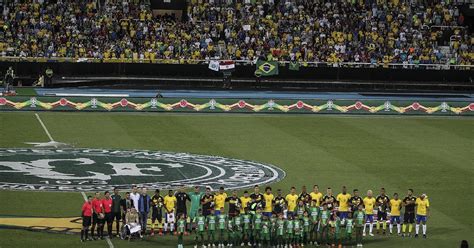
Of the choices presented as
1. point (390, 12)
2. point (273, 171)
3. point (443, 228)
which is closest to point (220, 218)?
point (443, 228)

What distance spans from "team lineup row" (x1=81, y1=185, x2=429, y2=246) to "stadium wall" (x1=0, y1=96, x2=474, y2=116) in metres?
25.9

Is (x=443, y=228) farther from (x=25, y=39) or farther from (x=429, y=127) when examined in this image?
(x=25, y=39)

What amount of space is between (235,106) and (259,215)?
96.4ft

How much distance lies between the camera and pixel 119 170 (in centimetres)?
4041

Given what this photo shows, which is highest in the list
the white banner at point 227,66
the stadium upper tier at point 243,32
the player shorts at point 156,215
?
the stadium upper tier at point 243,32

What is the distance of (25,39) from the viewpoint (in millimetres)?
65688

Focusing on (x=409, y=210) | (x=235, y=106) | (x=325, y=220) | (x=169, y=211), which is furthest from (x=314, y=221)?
(x=235, y=106)

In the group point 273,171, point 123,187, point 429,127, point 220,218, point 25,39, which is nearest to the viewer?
point 220,218

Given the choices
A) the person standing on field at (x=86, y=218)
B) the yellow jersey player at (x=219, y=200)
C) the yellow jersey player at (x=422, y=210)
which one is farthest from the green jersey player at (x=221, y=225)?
the yellow jersey player at (x=422, y=210)

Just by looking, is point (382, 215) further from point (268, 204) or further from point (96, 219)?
point (96, 219)

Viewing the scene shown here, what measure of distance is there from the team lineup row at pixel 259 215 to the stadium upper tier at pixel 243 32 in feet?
119

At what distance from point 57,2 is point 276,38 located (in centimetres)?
1448

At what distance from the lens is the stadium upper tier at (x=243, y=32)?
218 ft

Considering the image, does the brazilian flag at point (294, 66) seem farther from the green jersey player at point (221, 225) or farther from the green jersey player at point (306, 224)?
the green jersey player at point (221, 225)
